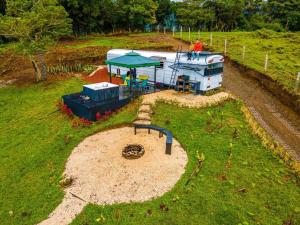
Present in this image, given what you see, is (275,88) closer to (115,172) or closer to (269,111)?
(269,111)

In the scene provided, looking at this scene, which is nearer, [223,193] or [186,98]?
[223,193]

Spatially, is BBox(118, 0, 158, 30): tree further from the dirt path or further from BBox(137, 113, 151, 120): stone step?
BBox(137, 113, 151, 120): stone step

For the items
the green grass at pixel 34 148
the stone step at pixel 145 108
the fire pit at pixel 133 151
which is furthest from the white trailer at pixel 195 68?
the fire pit at pixel 133 151

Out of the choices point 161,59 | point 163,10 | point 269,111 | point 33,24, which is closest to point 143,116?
point 161,59

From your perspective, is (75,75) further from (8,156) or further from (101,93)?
(8,156)

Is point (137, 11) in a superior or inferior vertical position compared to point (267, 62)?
superior

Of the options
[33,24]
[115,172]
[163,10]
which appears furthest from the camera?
[163,10]
